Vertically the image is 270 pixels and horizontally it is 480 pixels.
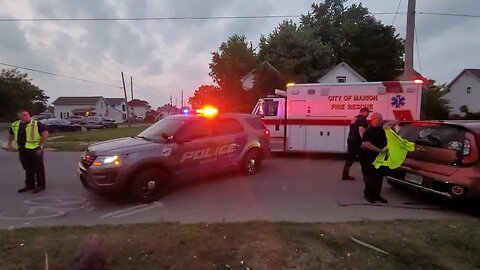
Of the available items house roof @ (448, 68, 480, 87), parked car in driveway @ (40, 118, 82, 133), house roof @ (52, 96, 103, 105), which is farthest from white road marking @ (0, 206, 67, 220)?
house roof @ (52, 96, 103, 105)

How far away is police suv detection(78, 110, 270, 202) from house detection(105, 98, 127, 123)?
80.1 meters

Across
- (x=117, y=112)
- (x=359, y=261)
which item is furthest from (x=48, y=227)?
(x=117, y=112)

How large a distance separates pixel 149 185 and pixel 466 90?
5435 cm

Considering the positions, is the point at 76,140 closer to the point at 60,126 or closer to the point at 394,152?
the point at 60,126

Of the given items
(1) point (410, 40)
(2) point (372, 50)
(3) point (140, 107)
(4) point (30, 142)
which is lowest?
(4) point (30, 142)

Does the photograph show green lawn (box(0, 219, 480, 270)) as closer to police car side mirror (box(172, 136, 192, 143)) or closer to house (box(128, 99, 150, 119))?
police car side mirror (box(172, 136, 192, 143))

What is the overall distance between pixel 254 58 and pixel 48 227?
4041 centimetres

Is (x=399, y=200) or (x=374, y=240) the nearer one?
(x=374, y=240)

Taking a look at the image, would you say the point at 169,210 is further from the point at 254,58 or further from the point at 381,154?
the point at 254,58

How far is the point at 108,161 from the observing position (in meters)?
6.52

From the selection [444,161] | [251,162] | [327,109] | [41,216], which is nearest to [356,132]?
[444,161]

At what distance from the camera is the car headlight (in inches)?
256

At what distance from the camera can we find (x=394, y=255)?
13.3 feet

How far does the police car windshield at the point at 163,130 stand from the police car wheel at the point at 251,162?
2.07 m
